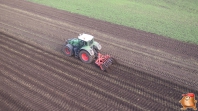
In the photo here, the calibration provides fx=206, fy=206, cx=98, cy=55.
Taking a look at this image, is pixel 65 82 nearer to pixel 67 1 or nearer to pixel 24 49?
pixel 24 49

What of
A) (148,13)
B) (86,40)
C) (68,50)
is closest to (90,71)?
(86,40)

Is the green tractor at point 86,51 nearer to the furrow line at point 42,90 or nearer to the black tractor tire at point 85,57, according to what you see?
the black tractor tire at point 85,57

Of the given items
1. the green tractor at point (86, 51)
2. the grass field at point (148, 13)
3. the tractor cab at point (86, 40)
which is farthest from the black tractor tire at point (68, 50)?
the grass field at point (148, 13)

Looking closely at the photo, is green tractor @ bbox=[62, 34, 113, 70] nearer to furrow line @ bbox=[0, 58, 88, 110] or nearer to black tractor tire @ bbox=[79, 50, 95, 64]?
black tractor tire @ bbox=[79, 50, 95, 64]

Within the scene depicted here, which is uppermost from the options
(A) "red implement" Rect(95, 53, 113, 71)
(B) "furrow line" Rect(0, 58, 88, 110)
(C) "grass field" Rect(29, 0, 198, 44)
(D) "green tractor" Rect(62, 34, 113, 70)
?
(C) "grass field" Rect(29, 0, 198, 44)

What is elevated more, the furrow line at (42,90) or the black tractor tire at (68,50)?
the black tractor tire at (68,50)

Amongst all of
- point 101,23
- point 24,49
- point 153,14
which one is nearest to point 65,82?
point 24,49

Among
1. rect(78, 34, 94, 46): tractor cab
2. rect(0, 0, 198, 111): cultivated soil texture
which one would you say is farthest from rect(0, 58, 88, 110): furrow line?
rect(78, 34, 94, 46): tractor cab

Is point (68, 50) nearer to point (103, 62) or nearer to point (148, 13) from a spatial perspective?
point (103, 62)
